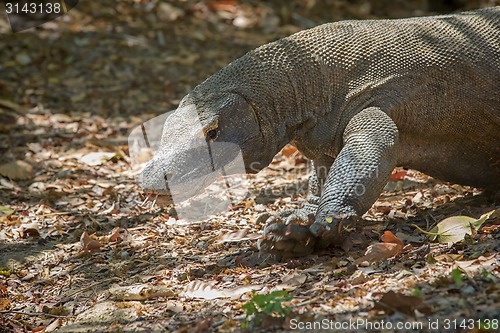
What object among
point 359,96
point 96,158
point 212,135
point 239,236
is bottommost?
point 96,158

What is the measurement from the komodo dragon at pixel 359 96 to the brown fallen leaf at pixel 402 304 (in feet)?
4.12

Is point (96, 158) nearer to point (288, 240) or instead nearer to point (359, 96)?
point (359, 96)

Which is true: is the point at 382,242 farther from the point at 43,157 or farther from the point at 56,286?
the point at 43,157

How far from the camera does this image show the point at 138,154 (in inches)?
275

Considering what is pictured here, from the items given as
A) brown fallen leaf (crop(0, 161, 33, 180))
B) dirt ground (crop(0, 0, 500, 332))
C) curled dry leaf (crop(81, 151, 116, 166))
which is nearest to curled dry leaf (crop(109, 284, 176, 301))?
dirt ground (crop(0, 0, 500, 332))

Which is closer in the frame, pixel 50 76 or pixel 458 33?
pixel 458 33

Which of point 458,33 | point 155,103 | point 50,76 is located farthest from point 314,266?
point 50,76

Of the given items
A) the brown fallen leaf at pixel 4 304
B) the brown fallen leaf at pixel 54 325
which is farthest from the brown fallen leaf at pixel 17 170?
A: the brown fallen leaf at pixel 54 325

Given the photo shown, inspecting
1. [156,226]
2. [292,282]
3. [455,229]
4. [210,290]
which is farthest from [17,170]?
[455,229]

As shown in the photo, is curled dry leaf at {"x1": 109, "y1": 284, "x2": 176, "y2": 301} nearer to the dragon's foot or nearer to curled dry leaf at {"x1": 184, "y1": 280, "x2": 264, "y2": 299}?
curled dry leaf at {"x1": 184, "y1": 280, "x2": 264, "y2": 299}

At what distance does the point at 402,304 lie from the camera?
3.32 metres

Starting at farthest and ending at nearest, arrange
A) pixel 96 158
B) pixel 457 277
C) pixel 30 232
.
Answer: pixel 96 158 → pixel 30 232 → pixel 457 277

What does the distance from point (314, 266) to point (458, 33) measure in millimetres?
1937

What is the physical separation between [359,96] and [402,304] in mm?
1851
